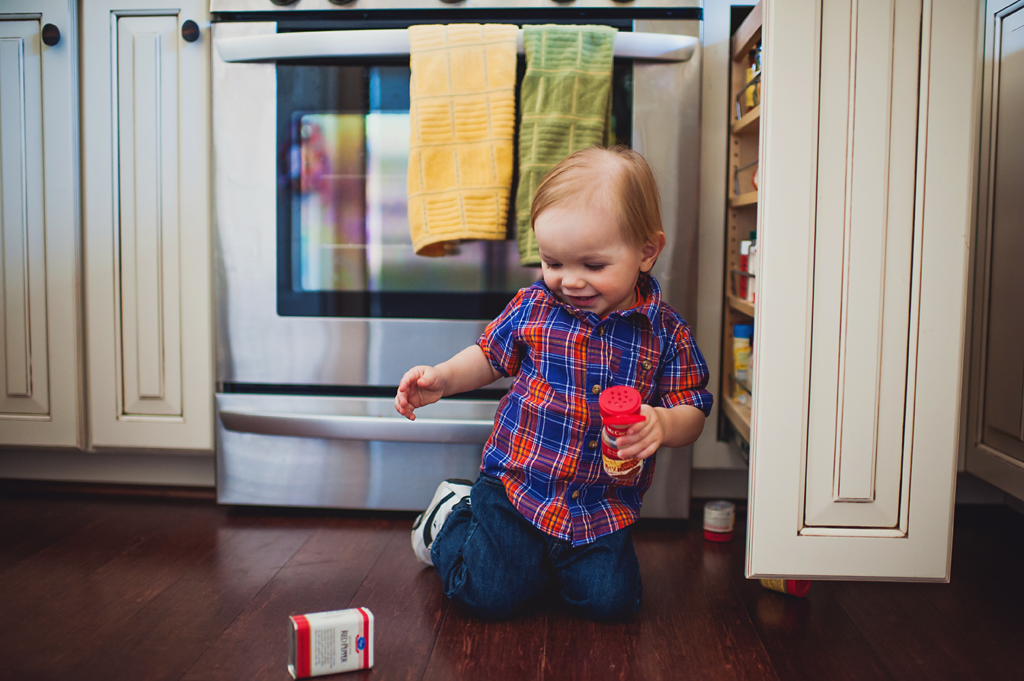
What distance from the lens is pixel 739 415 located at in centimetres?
119

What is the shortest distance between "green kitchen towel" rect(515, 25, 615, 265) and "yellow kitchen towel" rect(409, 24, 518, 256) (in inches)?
1.1

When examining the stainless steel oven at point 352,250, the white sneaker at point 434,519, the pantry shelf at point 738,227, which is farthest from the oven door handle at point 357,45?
the white sneaker at point 434,519

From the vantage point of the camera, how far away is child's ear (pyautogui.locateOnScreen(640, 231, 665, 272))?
99 cm

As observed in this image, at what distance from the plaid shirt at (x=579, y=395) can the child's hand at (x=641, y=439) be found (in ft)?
0.52

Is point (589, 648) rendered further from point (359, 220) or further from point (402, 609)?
point (359, 220)

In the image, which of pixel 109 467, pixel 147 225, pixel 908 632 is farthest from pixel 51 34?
pixel 908 632

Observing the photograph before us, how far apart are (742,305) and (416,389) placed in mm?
546

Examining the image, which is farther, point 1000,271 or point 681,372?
point 1000,271

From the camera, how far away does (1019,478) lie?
1.15 meters

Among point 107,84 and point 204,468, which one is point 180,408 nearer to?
point 204,468

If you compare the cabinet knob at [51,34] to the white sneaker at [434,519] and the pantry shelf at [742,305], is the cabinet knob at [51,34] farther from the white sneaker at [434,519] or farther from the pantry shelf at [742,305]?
the pantry shelf at [742,305]

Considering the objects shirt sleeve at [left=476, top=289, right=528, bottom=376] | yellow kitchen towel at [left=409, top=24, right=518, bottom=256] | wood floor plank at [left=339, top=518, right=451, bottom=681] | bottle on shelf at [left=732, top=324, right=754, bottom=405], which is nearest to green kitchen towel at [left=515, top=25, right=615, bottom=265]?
yellow kitchen towel at [left=409, top=24, right=518, bottom=256]

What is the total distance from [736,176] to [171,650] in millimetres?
1093

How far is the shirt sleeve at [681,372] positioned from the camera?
1010mm
